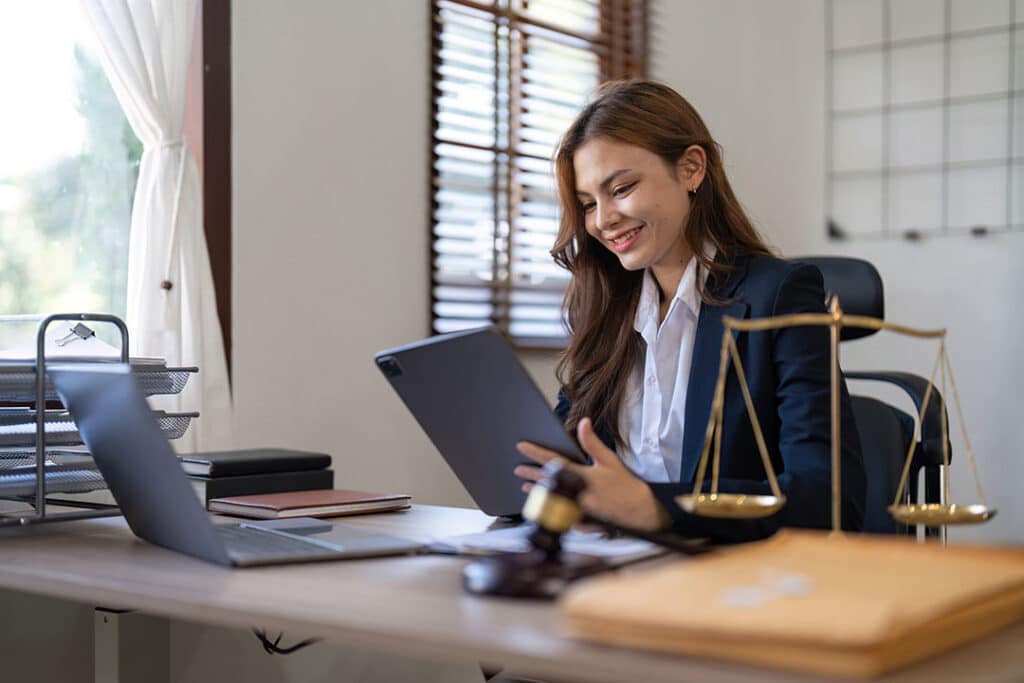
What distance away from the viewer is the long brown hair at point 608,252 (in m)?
1.87

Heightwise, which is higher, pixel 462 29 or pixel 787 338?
pixel 462 29

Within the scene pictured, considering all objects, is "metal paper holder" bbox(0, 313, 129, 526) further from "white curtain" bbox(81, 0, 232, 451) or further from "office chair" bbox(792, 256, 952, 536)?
"office chair" bbox(792, 256, 952, 536)

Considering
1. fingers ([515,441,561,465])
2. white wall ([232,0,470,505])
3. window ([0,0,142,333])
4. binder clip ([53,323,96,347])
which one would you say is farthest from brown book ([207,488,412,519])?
white wall ([232,0,470,505])

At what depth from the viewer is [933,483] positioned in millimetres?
2096

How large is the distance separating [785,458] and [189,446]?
1.43m

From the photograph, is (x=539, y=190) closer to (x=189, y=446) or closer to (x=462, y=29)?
(x=462, y=29)

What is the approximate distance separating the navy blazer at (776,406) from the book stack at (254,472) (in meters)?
0.61

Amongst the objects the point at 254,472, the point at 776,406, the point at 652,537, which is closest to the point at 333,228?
the point at 254,472

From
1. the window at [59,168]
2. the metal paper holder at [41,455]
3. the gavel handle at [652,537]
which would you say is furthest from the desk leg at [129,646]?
the window at [59,168]

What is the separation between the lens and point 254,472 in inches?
73.5

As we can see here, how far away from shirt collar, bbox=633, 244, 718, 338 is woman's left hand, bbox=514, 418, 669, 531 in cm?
57

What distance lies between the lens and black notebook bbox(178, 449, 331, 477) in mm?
1818

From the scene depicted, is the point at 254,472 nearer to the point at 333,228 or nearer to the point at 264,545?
the point at 264,545

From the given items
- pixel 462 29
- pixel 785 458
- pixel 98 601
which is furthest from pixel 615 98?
pixel 462 29
